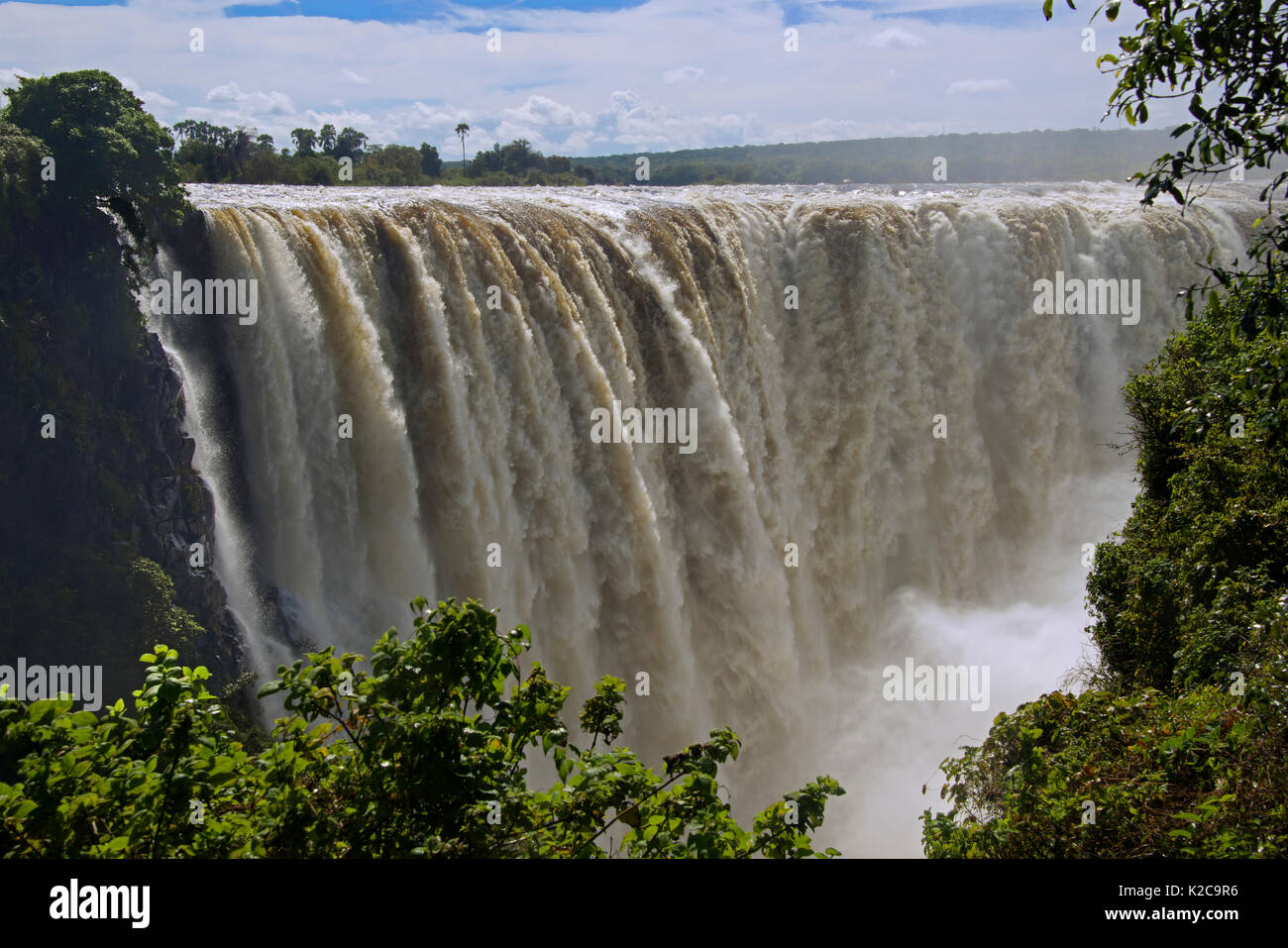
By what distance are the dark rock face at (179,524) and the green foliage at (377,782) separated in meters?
6.75

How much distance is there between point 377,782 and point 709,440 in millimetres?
12217

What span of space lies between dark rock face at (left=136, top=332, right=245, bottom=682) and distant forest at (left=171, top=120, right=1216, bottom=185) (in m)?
8.21

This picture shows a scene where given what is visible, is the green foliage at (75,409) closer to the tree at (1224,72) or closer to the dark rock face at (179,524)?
the dark rock face at (179,524)

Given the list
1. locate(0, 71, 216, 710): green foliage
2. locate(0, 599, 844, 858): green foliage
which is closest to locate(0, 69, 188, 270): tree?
locate(0, 71, 216, 710): green foliage

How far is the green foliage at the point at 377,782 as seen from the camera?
3.98 m

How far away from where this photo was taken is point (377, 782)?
4.18m

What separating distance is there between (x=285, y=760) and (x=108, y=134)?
10127 mm

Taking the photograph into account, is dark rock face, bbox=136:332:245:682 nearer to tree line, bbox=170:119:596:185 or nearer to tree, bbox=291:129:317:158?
tree line, bbox=170:119:596:185

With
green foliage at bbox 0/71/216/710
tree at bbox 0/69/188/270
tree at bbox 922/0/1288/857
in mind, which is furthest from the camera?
tree at bbox 0/69/188/270

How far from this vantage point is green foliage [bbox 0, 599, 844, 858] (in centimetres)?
398

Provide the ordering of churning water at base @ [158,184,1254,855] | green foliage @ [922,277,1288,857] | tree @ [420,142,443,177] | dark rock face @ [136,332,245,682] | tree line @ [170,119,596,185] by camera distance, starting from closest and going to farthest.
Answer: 1. green foliage @ [922,277,1288,857]
2. dark rock face @ [136,332,245,682]
3. churning water at base @ [158,184,1254,855]
4. tree line @ [170,119,596,185]
5. tree @ [420,142,443,177]

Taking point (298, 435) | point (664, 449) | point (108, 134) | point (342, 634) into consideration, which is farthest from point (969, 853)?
point (108, 134)

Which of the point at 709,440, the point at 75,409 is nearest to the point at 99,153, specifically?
the point at 75,409

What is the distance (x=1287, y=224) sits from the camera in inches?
197
